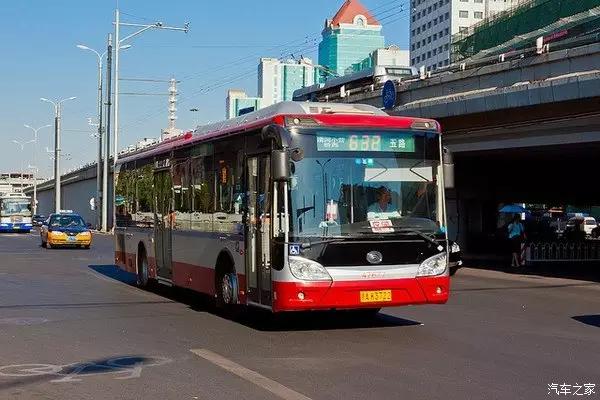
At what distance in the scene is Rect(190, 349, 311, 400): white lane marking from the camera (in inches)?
310

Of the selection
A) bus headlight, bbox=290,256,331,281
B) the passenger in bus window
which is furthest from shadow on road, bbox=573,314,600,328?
bus headlight, bbox=290,256,331,281

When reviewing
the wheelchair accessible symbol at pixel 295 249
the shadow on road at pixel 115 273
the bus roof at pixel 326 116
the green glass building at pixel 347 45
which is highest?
the green glass building at pixel 347 45

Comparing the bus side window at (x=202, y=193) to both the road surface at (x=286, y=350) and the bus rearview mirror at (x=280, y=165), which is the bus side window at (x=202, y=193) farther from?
the bus rearview mirror at (x=280, y=165)

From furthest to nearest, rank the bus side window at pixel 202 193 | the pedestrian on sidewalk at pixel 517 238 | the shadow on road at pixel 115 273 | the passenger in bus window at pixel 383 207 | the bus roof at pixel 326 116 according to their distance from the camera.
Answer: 1. the pedestrian on sidewalk at pixel 517 238
2. the shadow on road at pixel 115 273
3. the bus side window at pixel 202 193
4. the bus roof at pixel 326 116
5. the passenger in bus window at pixel 383 207

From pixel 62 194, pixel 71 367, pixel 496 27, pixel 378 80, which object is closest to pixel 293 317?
pixel 71 367

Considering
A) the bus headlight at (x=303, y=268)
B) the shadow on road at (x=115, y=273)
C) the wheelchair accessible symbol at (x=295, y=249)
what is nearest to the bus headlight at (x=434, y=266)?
the bus headlight at (x=303, y=268)

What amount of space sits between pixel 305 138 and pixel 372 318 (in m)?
3.50

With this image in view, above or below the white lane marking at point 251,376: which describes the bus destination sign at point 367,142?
above

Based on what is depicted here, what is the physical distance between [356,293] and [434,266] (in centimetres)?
121

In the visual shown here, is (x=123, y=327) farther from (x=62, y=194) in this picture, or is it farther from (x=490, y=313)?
(x=62, y=194)

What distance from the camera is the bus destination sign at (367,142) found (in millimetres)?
11742

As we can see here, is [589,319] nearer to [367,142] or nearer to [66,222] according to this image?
[367,142]

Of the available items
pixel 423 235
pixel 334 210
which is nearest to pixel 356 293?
pixel 334 210

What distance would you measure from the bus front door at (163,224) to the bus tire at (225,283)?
2900 mm
